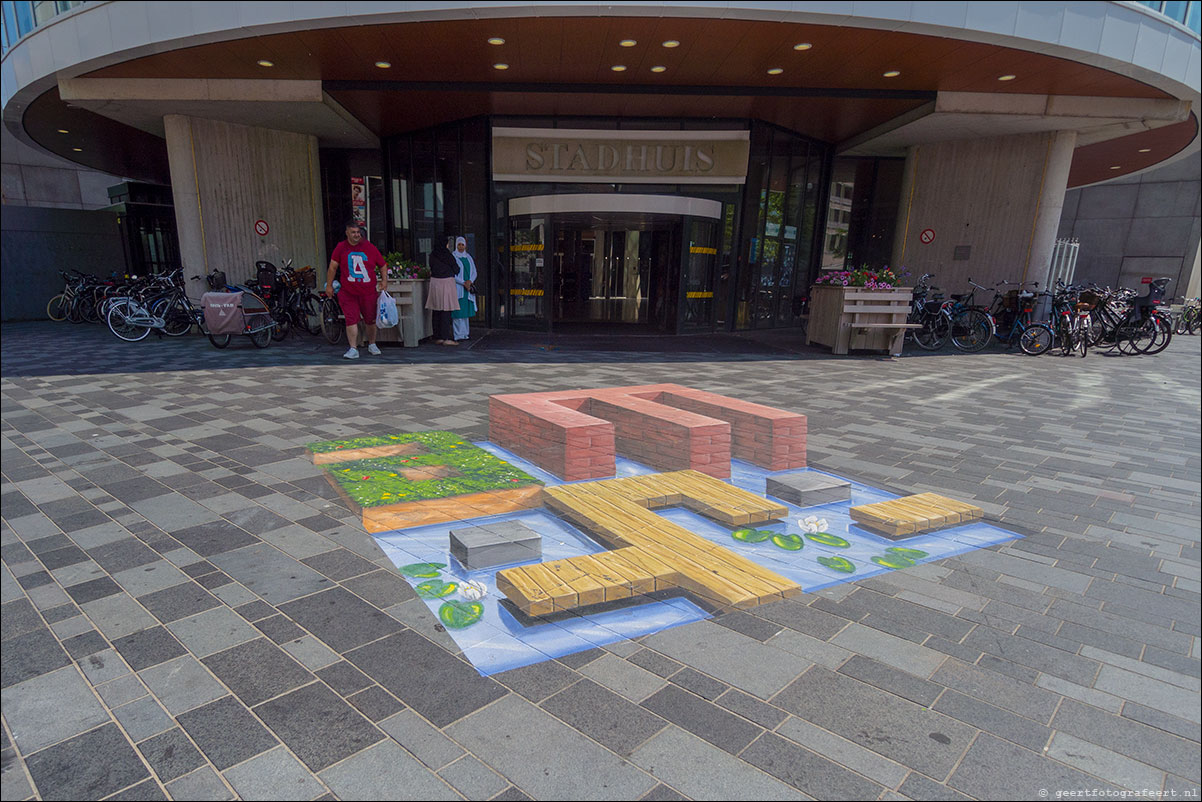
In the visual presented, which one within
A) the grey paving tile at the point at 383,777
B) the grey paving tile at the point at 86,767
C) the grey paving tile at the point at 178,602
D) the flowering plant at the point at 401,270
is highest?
the flowering plant at the point at 401,270

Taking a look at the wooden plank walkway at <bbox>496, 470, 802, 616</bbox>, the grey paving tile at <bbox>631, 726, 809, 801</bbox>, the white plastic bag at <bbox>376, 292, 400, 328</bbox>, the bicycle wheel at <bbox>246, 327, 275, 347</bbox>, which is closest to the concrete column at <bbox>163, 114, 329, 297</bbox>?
the bicycle wheel at <bbox>246, 327, 275, 347</bbox>

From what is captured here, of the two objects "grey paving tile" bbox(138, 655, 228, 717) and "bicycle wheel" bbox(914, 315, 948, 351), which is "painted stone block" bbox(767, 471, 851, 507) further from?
"bicycle wheel" bbox(914, 315, 948, 351)

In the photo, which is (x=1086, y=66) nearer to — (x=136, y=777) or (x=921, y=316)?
(x=921, y=316)

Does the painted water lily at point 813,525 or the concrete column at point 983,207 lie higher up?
the concrete column at point 983,207

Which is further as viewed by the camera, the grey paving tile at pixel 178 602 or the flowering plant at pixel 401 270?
the flowering plant at pixel 401 270

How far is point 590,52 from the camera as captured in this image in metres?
9.11

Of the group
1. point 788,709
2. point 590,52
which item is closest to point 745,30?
point 590,52

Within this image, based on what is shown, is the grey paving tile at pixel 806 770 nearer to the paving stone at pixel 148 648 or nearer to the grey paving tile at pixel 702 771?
the grey paving tile at pixel 702 771

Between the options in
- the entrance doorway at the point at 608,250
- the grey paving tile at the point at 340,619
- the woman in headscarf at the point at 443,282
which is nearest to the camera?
the grey paving tile at the point at 340,619

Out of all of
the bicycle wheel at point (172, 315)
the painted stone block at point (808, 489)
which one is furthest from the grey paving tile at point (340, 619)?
the bicycle wheel at point (172, 315)

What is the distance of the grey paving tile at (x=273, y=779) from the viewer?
5.38ft

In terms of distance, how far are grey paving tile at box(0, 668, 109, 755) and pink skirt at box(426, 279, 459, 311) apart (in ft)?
29.5

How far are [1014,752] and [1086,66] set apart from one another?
11.2 meters

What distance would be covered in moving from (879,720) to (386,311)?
922cm
